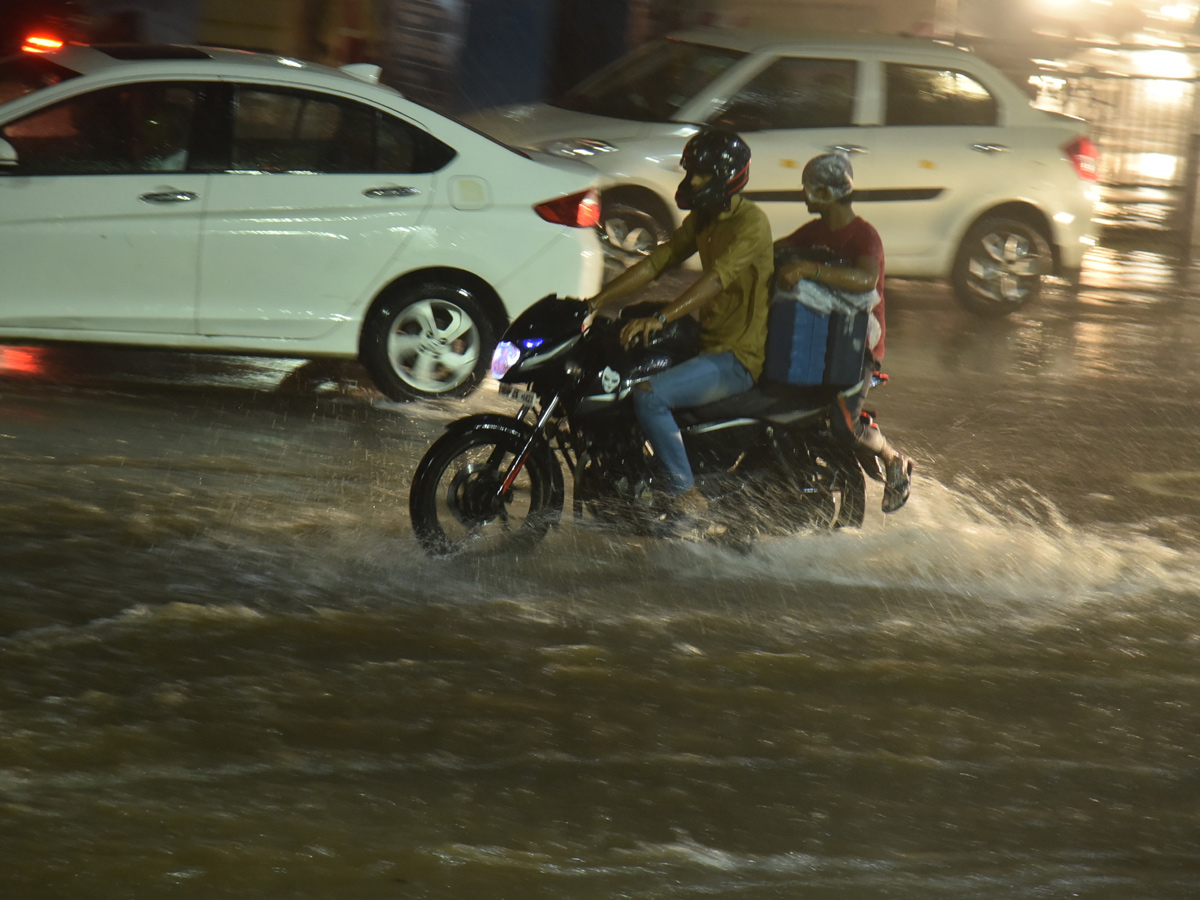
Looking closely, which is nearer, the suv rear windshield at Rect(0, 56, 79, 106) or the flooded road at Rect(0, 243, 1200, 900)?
the flooded road at Rect(0, 243, 1200, 900)

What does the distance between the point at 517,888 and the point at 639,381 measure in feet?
7.94

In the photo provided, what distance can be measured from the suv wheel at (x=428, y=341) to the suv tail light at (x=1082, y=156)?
18.5ft

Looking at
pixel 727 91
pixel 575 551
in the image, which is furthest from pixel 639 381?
pixel 727 91

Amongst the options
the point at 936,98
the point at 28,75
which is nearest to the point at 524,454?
the point at 28,75

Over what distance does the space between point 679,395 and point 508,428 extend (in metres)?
0.64

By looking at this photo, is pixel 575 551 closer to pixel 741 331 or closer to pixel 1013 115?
pixel 741 331

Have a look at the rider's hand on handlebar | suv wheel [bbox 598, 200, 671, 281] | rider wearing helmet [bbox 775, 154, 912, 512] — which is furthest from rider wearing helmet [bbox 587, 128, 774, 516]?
suv wheel [bbox 598, 200, 671, 281]

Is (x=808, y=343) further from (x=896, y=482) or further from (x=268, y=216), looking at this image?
(x=268, y=216)

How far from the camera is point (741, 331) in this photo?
5.68 m

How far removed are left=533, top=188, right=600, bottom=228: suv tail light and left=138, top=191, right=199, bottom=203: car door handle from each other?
1.72m

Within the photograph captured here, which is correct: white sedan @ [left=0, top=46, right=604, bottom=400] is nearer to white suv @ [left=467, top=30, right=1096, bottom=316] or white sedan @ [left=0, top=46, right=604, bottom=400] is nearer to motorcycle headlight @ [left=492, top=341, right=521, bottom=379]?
motorcycle headlight @ [left=492, top=341, right=521, bottom=379]

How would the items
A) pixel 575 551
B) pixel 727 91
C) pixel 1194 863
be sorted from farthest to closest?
pixel 727 91
pixel 575 551
pixel 1194 863

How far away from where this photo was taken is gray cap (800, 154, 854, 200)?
5887 millimetres

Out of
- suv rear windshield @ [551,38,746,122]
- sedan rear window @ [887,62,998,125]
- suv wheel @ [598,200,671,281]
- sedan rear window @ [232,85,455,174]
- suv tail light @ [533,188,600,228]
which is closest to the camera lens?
sedan rear window @ [232,85,455,174]
